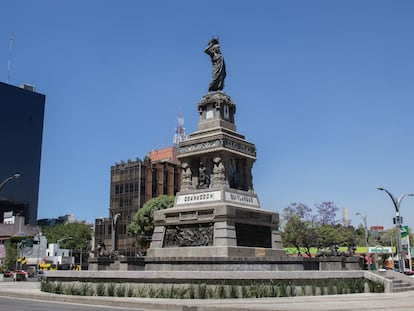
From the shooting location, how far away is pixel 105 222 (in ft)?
327

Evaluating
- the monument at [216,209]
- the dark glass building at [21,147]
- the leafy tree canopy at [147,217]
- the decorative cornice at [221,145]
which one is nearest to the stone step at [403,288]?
the monument at [216,209]

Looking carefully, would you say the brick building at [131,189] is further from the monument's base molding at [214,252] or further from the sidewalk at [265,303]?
the sidewalk at [265,303]

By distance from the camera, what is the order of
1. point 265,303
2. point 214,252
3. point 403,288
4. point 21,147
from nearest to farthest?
point 265,303 < point 214,252 < point 403,288 < point 21,147

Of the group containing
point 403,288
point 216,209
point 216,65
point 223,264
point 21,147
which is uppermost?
point 21,147

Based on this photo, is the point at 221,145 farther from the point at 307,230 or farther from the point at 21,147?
the point at 21,147

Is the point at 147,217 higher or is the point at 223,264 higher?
the point at 147,217

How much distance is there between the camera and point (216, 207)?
78.0 feet

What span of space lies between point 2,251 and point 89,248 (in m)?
19.8

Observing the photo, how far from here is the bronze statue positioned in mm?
28953

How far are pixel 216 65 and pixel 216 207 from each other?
983 cm

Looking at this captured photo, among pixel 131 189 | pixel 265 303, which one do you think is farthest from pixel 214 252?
pixel 131 189

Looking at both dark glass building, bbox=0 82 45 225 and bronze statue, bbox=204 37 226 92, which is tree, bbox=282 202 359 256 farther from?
dark glass building, bbox=0 82 45 225

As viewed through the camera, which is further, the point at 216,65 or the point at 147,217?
the point at 147,217

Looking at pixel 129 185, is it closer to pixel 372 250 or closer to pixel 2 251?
pixel 2 251
